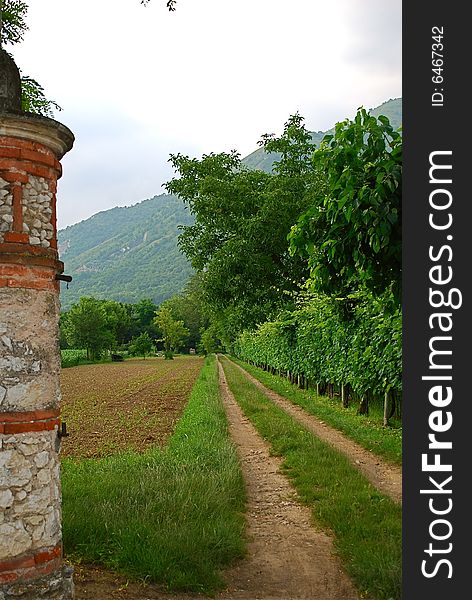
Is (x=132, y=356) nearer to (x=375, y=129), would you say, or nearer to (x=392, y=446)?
(x=392, y=446)

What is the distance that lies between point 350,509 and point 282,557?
148 centimetres

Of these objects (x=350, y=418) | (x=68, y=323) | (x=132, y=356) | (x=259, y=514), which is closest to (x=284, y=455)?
(x=259, y=514)

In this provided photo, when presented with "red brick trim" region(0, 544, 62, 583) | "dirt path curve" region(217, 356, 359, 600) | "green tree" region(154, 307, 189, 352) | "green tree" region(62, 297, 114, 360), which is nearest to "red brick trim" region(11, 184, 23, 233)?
"red brick trim" region(0, 544, 62, 583)

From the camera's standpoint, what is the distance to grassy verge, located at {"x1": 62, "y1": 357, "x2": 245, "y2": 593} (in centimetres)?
621

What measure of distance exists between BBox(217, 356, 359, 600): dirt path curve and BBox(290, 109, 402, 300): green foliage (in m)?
2.98

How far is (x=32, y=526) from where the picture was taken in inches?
204

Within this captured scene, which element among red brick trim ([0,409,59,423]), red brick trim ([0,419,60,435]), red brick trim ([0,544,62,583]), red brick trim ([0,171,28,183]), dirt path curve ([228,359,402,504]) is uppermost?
red brick trim ([0,171,28,183])

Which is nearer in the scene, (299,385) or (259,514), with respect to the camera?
(259,514)

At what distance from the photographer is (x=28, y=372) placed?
17.1ft

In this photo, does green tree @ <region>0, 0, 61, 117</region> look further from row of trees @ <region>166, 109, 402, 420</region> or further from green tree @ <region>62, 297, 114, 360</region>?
green tree @ <region>62, 297, 114, 360</region>

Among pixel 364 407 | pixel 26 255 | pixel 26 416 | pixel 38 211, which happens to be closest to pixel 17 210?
pixel 38 211

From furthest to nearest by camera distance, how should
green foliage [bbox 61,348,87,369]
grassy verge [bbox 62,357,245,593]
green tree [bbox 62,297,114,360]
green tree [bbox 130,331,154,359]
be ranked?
green tree [bbox 130,331,154,359], green tree [bbox 62,297,114,360], green foliage [bbox 61,348,87,369], grassy verge [bbox 62,357,245,593]

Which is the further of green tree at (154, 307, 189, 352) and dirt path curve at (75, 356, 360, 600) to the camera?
green tree at (154, 307, 189, 352)

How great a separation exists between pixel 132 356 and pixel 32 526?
88341mm
